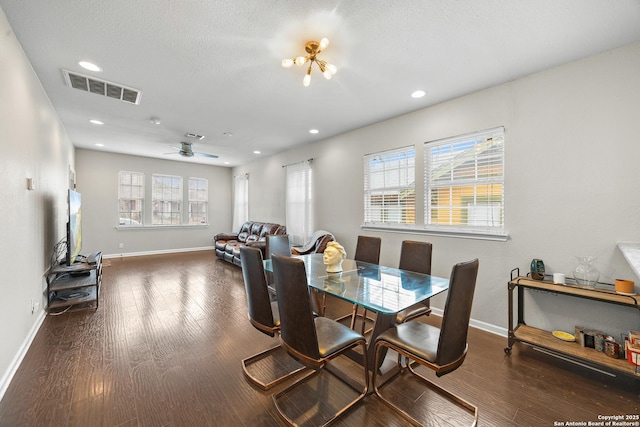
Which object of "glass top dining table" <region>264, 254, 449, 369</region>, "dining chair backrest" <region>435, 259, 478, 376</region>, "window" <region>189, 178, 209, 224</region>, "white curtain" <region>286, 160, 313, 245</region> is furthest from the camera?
"window" <region>189, 178, 209, 224</region>

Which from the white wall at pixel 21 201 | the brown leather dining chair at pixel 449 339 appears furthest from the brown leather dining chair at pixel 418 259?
the white wall at pixel 21 201

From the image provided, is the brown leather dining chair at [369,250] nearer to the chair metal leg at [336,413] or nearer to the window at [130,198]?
the chair metal leg at [336,413]

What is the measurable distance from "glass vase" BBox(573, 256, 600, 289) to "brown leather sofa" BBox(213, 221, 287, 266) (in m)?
4.54

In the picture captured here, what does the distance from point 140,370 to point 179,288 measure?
2.36 metres

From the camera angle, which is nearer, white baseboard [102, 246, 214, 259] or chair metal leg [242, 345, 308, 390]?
chair metal leg [242, 345, 308, 390]

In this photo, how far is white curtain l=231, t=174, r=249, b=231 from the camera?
773 centimetres

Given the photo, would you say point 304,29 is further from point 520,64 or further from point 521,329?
point 521,329

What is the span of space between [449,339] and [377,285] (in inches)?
28.3

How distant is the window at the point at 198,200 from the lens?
8.10m

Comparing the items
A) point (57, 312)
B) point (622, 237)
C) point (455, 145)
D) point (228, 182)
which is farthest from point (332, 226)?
point (228, 182)

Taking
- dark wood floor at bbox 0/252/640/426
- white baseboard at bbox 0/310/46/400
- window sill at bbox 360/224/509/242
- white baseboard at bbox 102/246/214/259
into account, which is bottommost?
dark wood floor at bbox 0/252/640/426

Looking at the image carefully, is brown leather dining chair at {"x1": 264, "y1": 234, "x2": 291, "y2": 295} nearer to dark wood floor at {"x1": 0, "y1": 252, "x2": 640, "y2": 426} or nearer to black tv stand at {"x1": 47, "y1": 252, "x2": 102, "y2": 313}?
dark wood floor at {"x1": 0, "y1": 252, "x2": 640, "y2": 426}

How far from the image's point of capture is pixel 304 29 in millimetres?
2006

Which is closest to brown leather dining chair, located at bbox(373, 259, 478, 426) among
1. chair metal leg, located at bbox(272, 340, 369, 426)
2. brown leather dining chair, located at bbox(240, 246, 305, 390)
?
chair metal leg, located at bbox(272, 340, 369, 426)
